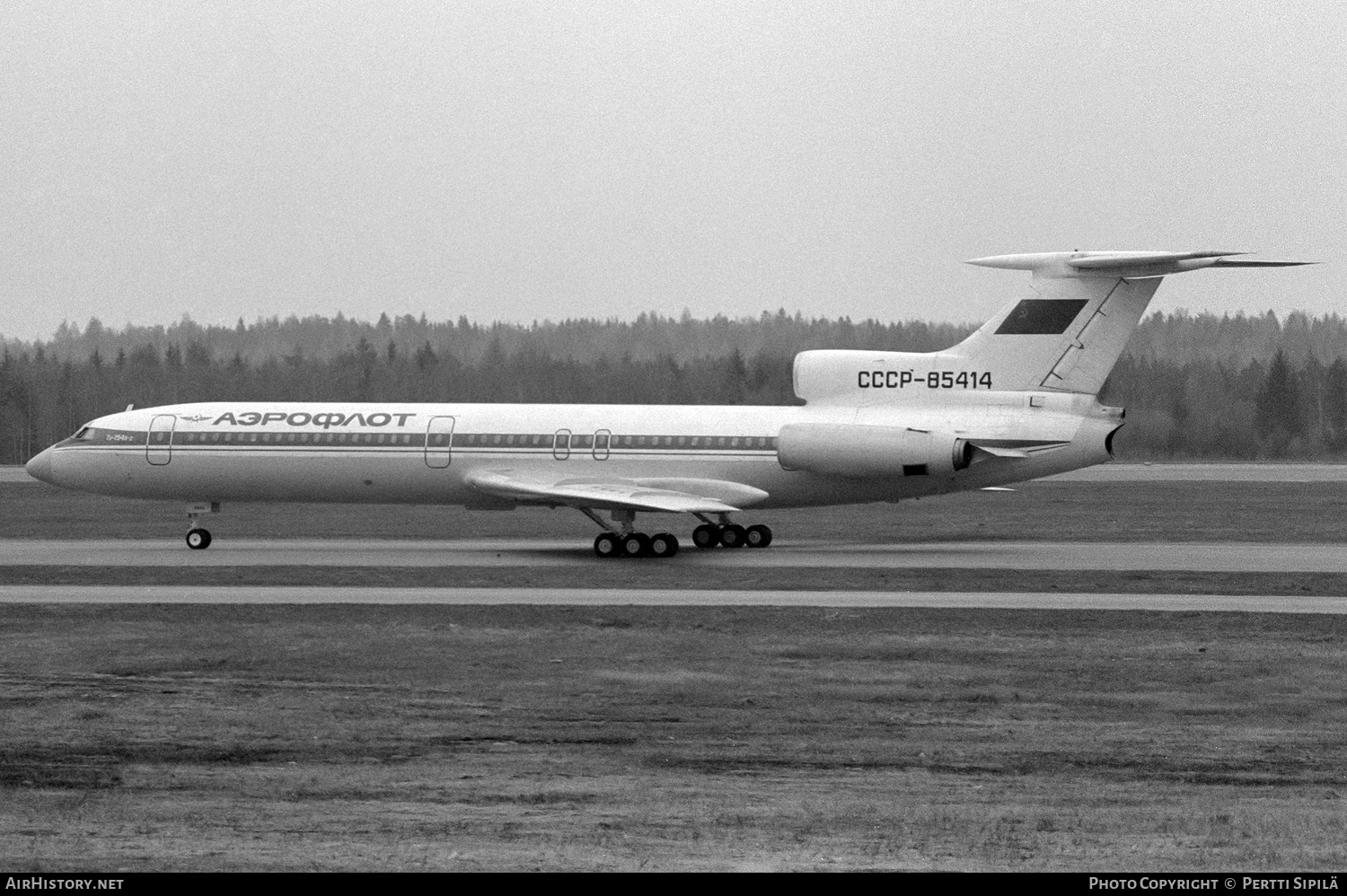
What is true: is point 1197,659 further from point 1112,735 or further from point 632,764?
point 632,764

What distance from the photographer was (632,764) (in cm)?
1545

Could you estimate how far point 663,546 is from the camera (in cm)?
3650

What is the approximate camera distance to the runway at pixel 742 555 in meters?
34.3

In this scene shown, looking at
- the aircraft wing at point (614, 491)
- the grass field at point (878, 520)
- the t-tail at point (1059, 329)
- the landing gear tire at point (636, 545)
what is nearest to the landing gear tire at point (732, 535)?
the aircraft wing at point (614, 491)

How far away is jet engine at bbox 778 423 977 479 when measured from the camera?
36219 mm

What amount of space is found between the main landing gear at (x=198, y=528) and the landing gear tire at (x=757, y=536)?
12.8m

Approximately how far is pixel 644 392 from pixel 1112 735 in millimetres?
60353

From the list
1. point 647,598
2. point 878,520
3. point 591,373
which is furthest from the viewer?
point 591,373

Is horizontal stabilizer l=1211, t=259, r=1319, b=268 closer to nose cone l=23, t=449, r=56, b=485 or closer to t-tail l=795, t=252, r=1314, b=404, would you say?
t-tail l=795, t=252, r=1314, b=404

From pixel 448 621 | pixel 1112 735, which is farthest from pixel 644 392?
pixel 1112 735

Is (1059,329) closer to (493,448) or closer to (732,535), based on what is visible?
(732,535)

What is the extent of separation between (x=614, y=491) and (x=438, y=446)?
15.0ft

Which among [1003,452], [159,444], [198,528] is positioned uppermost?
[159,444]

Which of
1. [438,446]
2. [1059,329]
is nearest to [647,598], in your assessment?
[438,446]
